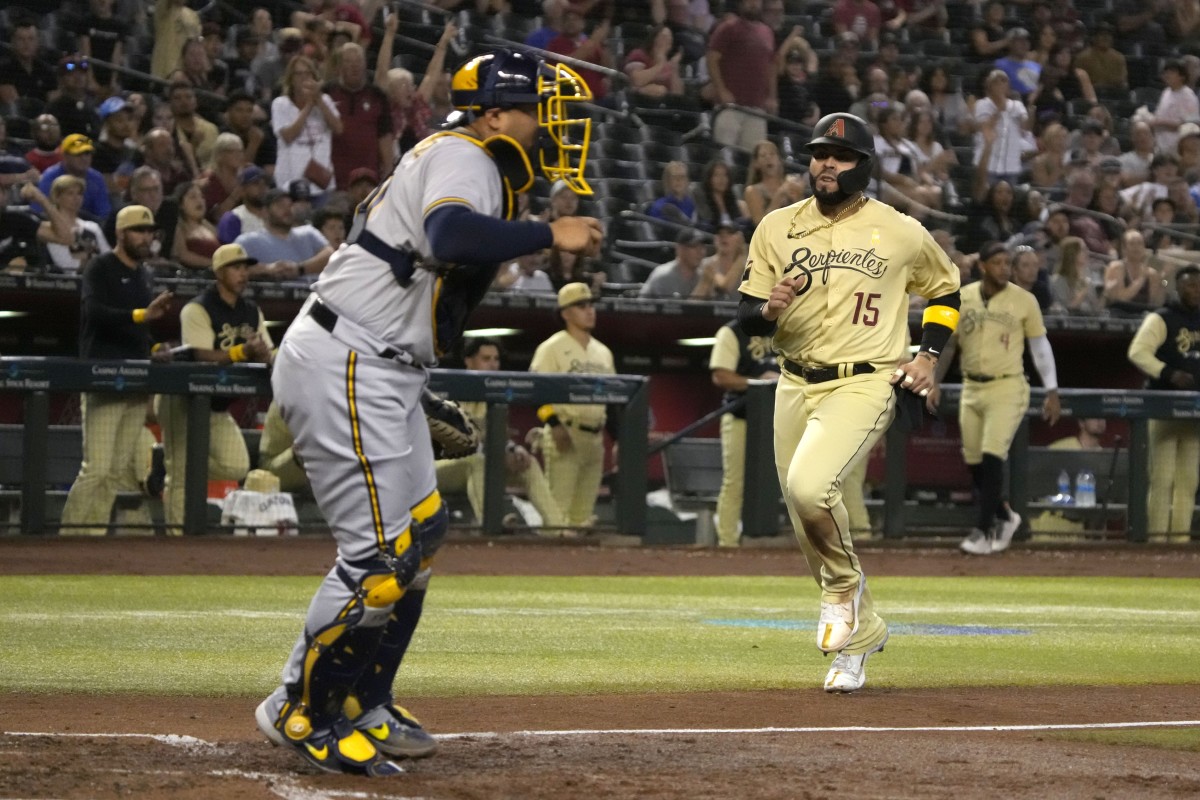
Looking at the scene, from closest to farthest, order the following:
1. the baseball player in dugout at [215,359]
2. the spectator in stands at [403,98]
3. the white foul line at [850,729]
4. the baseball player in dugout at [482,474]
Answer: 1. the white foul line at [850,729]
2. the baseball player in dugout at [215,359]
3. the baseball player in dugout at [482,474]
4. the spectator in stands at [403,98]

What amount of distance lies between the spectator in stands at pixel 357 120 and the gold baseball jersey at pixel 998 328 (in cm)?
524

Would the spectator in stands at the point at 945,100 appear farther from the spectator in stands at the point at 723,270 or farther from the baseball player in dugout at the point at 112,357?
the baseball player in dugout at the point at 112,357

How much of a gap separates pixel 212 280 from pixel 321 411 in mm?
9337

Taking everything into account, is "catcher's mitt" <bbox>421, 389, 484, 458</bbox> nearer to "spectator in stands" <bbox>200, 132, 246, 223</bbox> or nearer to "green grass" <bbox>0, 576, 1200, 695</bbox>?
"green grass" <bbox>0, 576, 1200, 695</bbox>

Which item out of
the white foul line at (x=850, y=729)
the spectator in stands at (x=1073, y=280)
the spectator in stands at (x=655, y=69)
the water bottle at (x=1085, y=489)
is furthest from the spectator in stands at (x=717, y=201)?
the white foul line at (x=850, y=729)

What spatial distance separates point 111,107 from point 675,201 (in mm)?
5368

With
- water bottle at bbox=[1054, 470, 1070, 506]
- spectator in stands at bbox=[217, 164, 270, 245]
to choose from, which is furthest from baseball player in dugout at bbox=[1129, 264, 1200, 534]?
spectator in stands at bbox=[217, 164, 270, 245]

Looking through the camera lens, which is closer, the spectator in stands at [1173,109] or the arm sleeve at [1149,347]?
the arm sleeve at [1149,347]

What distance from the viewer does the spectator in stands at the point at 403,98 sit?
16.0m

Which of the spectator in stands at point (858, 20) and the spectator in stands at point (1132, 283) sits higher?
the spectator in stands at point (858, 20)

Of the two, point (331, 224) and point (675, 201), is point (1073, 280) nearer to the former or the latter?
point (675, 201)

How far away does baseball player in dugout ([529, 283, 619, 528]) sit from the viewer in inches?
560

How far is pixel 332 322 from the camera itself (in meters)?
4.88

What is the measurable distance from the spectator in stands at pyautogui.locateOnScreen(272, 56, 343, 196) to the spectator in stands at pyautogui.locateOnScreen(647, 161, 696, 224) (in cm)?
336
